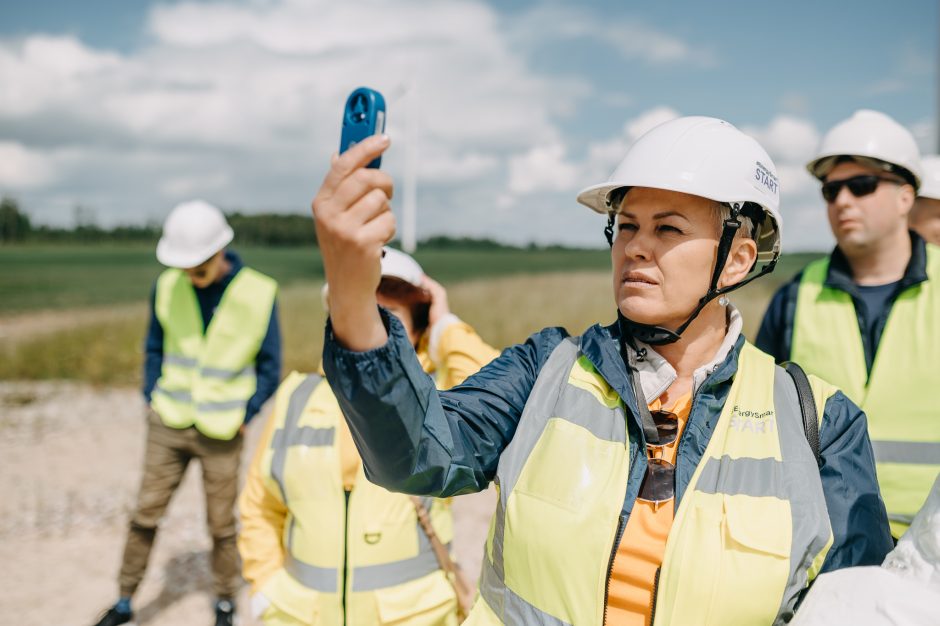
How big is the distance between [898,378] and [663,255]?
5.10 ft

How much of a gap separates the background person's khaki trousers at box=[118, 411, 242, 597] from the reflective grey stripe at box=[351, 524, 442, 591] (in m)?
2.22

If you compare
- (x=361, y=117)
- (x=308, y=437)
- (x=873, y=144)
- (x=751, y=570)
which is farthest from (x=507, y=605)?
(x=873, y=144)

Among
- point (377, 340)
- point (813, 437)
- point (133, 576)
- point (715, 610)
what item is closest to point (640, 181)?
point (813, 437)

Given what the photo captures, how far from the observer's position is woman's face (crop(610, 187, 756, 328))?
5.32 feet

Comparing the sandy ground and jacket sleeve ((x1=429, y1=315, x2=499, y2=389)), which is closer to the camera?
jacket sleeve ((x1=429, y1=315, x2=499, y2=389))

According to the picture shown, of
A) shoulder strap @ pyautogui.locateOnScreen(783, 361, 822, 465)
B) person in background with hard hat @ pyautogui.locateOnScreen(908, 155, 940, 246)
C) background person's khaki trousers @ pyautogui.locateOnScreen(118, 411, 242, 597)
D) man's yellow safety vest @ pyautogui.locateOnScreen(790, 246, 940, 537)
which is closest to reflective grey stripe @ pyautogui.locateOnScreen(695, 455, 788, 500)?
shoulder strap @ pyautogui.locateOnScreen(783, 361, 822, 465)

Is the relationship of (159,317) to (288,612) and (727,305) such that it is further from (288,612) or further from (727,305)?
(727,305)

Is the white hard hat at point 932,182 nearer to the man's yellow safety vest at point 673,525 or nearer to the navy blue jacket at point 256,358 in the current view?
the man's yellow safety vest at point 673,525

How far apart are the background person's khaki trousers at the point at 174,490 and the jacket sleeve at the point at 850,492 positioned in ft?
12.3

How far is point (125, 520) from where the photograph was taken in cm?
610

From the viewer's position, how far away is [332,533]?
2.47m

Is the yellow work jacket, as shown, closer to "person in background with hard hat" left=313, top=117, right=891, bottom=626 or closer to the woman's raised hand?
"person in background with hard hat" left=313, top=117, right=891, bottom=626

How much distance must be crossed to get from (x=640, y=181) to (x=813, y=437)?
0.69 meters

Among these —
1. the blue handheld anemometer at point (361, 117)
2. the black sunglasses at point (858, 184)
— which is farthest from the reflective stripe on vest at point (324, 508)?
the black sunglasses at point (858, 184)
